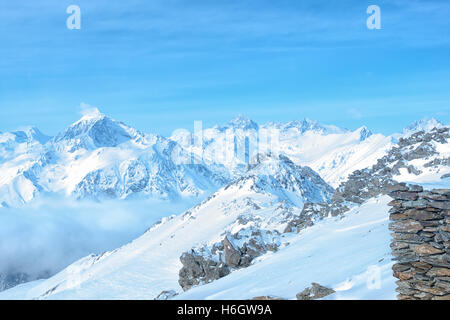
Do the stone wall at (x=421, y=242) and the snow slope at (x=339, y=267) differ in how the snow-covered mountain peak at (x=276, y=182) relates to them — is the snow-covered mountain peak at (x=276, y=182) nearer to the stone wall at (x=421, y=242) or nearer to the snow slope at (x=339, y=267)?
the snow slope at (x=339, y=267)

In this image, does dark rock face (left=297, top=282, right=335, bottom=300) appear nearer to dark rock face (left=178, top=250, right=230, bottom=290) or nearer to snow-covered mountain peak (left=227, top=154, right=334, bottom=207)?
dark rock face (left=178, top=250, right=230, bottom=290)

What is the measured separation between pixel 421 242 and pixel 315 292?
7836mm

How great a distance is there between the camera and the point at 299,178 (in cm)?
19950

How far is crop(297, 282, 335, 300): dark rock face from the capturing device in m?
23.0

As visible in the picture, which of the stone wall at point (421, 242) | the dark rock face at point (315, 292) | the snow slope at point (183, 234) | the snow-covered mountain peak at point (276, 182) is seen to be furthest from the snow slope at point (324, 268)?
A: the snow-covered mountain peak at point (276, 182)

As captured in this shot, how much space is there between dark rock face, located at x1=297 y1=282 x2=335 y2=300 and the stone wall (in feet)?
18.3

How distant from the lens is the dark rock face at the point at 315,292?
23.0 meters

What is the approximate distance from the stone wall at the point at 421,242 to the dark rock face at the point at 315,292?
559 centimetres

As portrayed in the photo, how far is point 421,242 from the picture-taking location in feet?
56.5

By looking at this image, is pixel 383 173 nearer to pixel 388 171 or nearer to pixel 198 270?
pixel 388 171

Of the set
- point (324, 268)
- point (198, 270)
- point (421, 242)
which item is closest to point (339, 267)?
point (324, 268)

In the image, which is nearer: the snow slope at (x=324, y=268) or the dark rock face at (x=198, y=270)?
the snow slope at (x=324, y=268)

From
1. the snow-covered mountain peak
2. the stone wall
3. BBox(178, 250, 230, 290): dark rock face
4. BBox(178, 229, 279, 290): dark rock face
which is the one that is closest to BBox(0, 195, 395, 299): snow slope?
the stone wall
